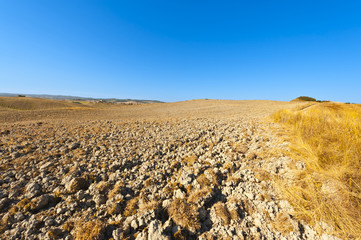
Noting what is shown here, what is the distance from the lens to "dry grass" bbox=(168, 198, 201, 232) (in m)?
2.18

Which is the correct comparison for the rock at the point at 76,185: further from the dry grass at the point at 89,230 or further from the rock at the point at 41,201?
the dry grass at the point at 89,230

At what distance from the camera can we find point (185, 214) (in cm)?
234

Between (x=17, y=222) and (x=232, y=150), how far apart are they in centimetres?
490

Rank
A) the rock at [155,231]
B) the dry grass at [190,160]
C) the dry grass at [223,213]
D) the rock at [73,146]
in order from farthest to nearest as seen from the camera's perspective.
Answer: the rock at [73,146]
the dry grass at [190,160]
the dry grass at [223,213]
the rock at [155,231]

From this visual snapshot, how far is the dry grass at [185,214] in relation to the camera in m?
2.18

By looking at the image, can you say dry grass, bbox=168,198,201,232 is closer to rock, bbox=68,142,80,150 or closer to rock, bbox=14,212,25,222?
rock, bbox=14,212,25,222

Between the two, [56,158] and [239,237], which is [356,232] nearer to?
[239,237]

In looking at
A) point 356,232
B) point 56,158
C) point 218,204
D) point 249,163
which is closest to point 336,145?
point 249,163

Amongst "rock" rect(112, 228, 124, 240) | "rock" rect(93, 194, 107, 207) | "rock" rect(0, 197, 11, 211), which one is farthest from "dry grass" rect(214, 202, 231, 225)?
"rock" rect(0, 197, 11, 211)

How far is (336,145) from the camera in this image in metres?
3.46

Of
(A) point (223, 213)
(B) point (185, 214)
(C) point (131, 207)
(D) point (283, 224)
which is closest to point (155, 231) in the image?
(B) point (185, 214)

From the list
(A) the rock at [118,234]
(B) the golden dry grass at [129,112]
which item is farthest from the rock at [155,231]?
(B) the golden dry grass at [129,112]

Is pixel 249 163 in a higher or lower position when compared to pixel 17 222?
higher

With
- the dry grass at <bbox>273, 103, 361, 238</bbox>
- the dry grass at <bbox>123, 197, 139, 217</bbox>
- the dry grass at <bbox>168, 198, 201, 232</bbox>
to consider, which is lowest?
the dry grass at <bbox>123, 197, 139, 217</bbox>
